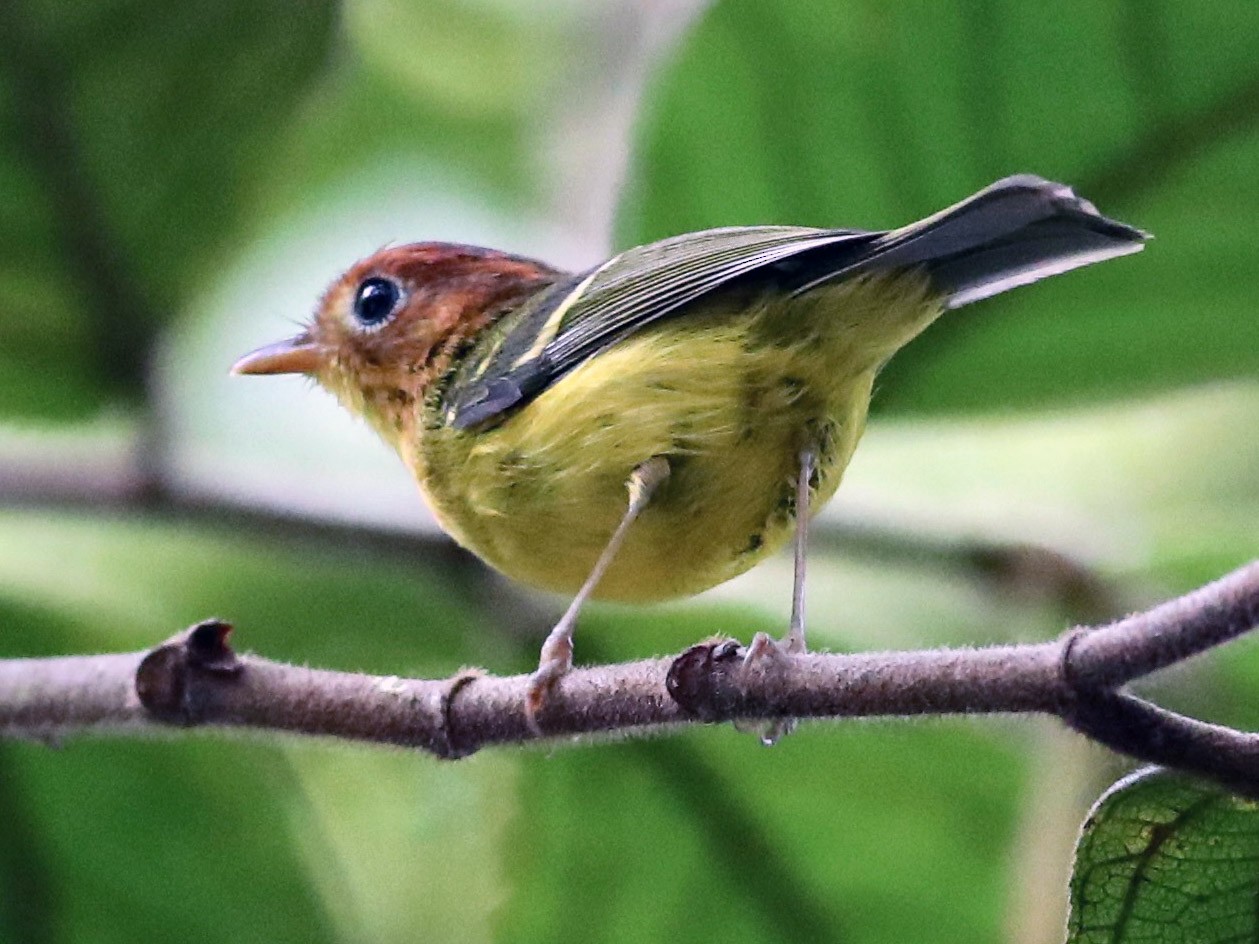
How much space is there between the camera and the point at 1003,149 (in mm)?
2254

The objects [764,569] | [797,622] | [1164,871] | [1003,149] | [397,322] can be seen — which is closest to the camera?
[1164,871]

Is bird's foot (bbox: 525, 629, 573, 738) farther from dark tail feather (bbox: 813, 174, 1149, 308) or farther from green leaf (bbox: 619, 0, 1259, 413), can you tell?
green leaf (bbox: 619, 0, 1259, 413)

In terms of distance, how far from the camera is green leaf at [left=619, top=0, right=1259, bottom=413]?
2193 millimetres

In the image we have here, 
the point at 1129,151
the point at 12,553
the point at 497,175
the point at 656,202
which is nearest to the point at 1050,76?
the point at 1129,151

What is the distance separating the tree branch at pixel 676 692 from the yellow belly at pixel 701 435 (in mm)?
463

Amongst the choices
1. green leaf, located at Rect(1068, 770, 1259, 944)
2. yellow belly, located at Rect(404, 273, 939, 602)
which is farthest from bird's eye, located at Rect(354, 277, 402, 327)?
green leaf, located at Rect(1068, 770, 1259, 944)

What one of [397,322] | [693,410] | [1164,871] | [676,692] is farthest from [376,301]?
[1164,871]

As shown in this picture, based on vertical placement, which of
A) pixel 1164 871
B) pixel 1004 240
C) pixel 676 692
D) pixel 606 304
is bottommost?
pixel 1164 871

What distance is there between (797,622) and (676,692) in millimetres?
349

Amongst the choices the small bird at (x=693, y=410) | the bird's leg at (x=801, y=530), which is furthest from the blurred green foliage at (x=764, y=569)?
the bird's leg at (x=801, y=530)

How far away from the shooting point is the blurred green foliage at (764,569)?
88.7 inches

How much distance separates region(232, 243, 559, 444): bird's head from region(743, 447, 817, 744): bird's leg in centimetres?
74

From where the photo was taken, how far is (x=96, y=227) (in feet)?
8.25

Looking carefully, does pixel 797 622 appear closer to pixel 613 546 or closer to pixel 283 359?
pixel 613 546
